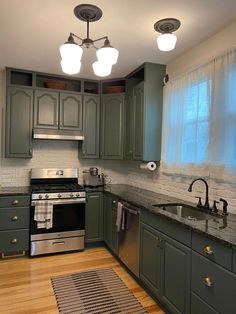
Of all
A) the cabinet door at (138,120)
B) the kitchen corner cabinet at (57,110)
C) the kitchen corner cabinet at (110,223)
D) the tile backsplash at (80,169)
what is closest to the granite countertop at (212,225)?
the tile backsplash at (80,169)

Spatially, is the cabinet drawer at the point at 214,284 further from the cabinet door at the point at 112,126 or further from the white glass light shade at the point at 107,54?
the cabinet door at the point at 112,126

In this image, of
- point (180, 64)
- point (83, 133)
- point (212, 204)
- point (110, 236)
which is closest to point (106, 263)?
point (110, 236)

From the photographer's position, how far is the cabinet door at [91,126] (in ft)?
12.9

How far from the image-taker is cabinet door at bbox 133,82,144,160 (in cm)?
334

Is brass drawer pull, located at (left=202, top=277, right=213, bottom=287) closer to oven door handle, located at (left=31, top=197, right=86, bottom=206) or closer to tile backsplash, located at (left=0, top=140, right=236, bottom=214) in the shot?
tile backsplash, located at (left=0, top=140, right=236, bottom=214)

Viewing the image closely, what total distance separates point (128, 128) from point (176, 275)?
2.27m

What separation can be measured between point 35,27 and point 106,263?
9.22ft

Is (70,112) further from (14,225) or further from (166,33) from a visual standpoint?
(166,33)

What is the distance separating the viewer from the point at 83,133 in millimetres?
3906

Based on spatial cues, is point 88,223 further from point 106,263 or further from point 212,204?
point 212,204

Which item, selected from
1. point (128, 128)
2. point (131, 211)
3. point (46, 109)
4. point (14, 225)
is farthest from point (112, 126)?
point (14, 225)

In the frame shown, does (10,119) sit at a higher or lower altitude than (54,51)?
lower

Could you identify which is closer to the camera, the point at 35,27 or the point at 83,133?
the point at 35,27

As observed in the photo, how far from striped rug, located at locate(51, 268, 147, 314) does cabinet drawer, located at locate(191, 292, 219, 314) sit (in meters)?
0.62
